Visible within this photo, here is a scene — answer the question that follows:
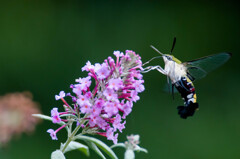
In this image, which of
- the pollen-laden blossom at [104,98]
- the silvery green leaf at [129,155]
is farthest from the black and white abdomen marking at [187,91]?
the silvery green leaf at [129,155]

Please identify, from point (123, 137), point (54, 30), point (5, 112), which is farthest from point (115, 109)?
point (54, 30)

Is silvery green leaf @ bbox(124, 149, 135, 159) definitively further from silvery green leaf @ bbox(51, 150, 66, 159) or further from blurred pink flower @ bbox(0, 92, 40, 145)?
blurred pink flower @ bbox(0, 92, 40, 145)

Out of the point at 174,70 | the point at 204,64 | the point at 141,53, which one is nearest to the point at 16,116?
the point at 174,70

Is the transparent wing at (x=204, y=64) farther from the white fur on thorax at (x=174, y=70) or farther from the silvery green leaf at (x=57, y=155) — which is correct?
the silvery green leaf at (x=57, y=155)

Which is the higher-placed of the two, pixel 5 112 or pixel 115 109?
pixel 5 112

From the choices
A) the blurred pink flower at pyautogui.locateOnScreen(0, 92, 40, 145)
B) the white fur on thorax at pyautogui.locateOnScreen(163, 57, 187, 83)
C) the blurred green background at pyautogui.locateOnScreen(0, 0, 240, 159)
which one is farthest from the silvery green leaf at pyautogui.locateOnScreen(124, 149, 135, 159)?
the blurred green background at pyautogui.locateOnScreen(0, 0, 240, 159)

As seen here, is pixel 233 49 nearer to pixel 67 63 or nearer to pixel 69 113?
pixel 67 63
